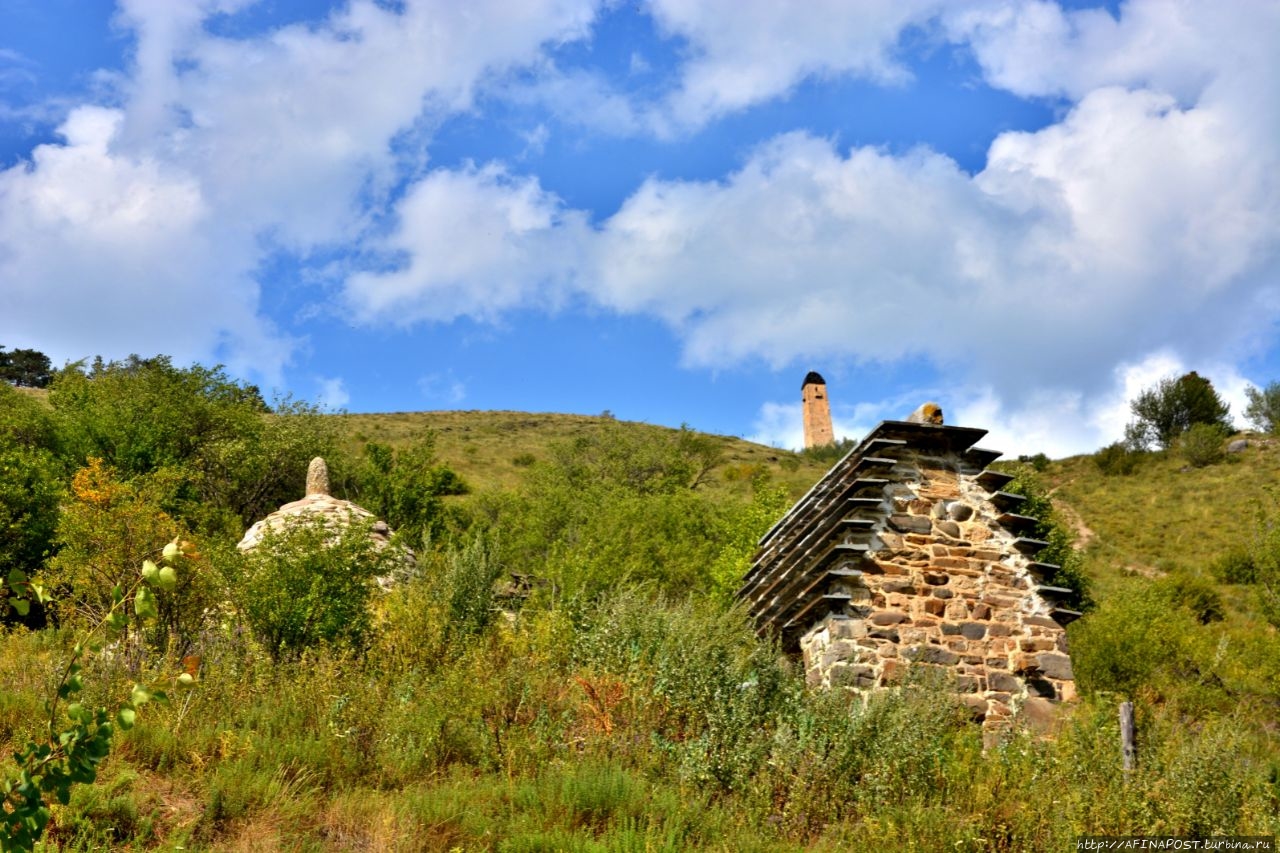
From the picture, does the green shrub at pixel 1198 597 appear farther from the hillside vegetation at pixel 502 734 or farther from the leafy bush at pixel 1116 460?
the leafy bush at pixel 1116 460

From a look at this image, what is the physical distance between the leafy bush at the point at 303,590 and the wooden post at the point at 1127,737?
8542 mm

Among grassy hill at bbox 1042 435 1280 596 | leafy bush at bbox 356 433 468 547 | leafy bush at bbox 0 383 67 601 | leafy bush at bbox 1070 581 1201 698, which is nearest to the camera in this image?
leafy bush at bbox 0 383 67 601

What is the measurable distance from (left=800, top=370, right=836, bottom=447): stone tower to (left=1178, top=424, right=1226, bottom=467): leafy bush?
88.8ft

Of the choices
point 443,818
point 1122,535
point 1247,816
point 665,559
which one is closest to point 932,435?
point 1247,816

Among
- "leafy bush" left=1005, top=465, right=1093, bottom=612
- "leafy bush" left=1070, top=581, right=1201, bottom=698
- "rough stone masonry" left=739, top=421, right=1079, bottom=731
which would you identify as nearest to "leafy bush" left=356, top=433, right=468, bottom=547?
"leafy bush" left=1005, top=465, right=1093, bottom=612

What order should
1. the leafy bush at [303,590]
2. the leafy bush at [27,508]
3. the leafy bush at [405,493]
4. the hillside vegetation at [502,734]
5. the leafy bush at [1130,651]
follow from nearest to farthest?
the hillside vegetation at [502,734], the leafy bush at [303,590], the leafy bush at [27,508], the leafy bush at [1130,651], the leafy bush at [405,493]

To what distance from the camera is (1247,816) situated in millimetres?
7434

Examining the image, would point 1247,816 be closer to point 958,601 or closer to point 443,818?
point 958,601

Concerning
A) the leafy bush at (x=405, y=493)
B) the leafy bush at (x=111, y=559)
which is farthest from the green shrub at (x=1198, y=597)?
the leafy bush at (x=111, y=559)

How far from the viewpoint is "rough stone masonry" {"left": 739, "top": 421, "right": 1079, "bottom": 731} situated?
34.5ft

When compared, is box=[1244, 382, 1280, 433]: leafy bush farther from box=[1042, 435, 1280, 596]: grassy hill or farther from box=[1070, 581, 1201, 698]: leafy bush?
box=[1070, 581, 1201, 698]: leafy bush

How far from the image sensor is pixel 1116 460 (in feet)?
196

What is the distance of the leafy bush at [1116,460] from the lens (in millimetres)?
58469

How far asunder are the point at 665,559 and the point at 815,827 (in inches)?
642
